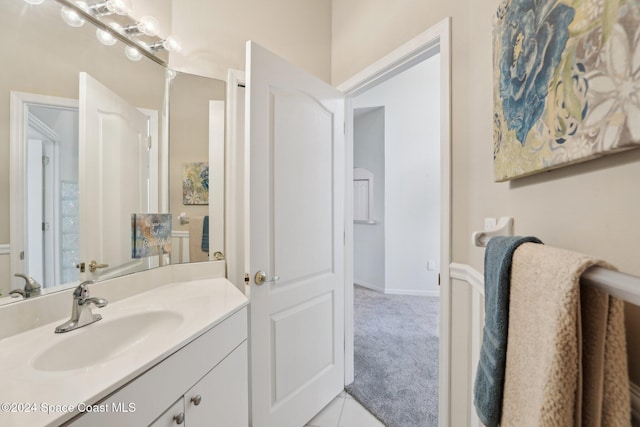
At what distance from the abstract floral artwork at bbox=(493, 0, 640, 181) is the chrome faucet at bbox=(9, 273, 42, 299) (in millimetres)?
1550

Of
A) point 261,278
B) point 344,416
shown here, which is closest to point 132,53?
point 261,278

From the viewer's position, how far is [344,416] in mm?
1619

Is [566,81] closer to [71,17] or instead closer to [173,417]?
[173,417]

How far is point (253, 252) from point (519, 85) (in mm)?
1137

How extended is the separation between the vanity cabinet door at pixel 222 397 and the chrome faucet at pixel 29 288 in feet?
2.12

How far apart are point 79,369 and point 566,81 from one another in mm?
1321

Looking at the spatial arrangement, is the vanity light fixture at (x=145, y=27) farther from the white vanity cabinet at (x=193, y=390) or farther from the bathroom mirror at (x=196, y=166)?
the white vanity cabinet at (x=193, y=390)

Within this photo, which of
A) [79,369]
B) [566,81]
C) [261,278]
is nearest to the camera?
[566,81]

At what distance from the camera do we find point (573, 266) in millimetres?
356

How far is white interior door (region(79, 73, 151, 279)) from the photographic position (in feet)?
3.63

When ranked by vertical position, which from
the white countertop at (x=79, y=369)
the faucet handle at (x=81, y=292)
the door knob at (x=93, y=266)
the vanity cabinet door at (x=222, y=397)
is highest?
the door knob at (x=93, y=266)

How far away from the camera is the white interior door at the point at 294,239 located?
4.24 feet

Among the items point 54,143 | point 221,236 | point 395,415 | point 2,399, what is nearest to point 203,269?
point 221,236

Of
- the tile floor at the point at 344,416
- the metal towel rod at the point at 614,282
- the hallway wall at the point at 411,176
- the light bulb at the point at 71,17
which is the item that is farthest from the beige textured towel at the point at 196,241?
the hallway wall at the point at 411,176
